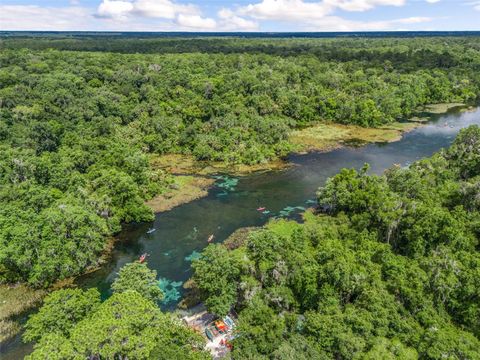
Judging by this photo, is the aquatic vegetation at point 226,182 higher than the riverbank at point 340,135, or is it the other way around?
the riverbank at point 340,135

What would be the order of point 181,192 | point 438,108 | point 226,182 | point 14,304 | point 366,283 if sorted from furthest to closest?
point 438,108 < point 226,182 < point 181,192 < point 14,304 < point 366,283

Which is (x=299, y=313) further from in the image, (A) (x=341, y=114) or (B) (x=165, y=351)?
(A) (x=341, y=114)

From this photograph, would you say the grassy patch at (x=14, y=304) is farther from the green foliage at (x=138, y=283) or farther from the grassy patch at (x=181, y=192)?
the grassy patch at (x=181, y=192)

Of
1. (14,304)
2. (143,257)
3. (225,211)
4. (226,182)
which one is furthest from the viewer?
(226,182)

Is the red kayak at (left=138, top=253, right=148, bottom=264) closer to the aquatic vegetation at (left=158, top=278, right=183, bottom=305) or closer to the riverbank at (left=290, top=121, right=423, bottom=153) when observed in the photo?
the aquatic vegetation at (left=158, top=278, right=183, bottom=305)

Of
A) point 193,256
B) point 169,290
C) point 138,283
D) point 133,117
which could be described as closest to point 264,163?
point 193,256

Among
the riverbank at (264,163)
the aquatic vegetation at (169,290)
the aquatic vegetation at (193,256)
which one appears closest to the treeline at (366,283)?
the aquatic vegetation at (169,290)

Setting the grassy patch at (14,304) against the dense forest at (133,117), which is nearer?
the grassy patch at (14,304)

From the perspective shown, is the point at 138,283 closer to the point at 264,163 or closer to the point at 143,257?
the point at 143,257
